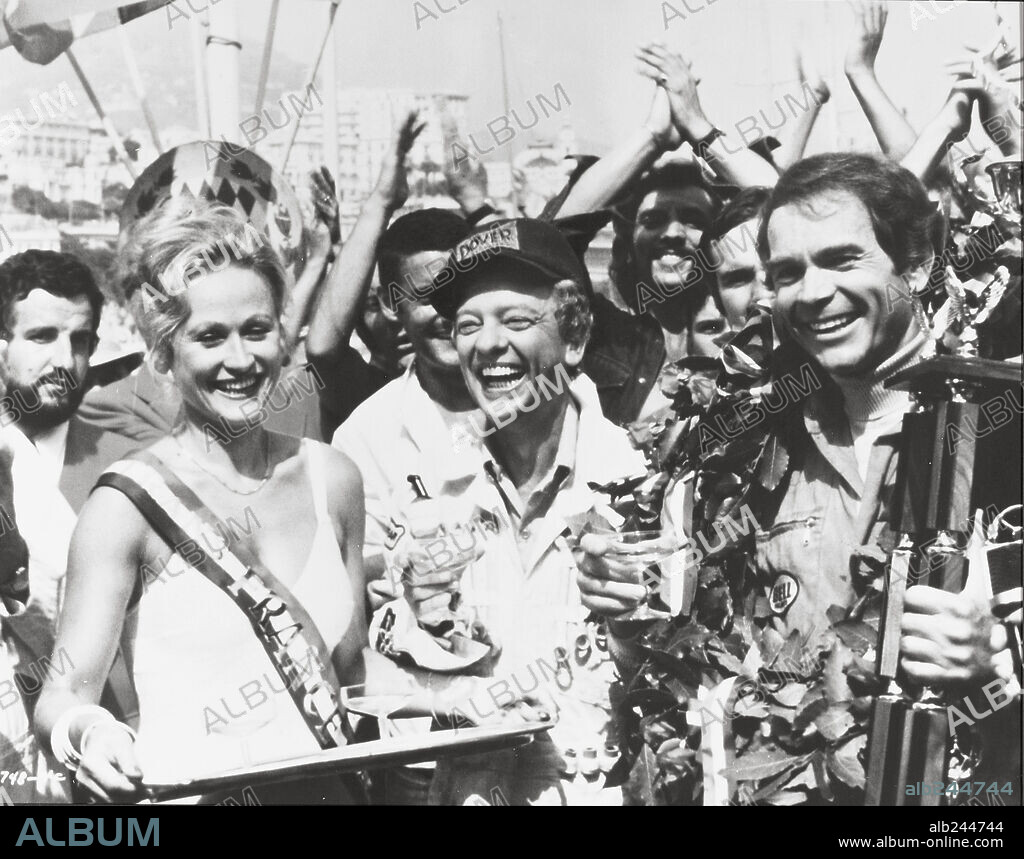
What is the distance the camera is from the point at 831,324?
471 centimetres

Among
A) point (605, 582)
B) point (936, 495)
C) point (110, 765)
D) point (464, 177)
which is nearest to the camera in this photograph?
point (110, 765)

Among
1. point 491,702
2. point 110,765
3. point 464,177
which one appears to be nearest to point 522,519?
point 491,702

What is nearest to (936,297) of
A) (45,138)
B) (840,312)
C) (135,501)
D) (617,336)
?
(840,312)

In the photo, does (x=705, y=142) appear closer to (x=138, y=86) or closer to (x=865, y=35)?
(x=865, y=35)

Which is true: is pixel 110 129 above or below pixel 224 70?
below

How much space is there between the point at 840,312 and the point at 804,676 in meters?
1.24

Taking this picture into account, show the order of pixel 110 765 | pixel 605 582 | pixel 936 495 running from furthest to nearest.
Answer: pixel 605 582
pixel 936 495
pixel 110 765

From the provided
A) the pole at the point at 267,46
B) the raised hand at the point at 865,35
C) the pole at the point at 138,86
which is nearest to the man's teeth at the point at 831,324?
the raised hand at the point at 865,35

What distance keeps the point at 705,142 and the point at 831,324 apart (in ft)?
2.53

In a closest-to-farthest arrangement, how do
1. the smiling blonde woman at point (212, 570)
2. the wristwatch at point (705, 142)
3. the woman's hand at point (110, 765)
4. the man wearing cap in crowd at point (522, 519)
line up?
the woman's hand at point (110, 765) < the smiling blonde woman at point (212, 570) < the man wearing cap in crowd at point (522, 519) < the wristwatch at point (705, 142)

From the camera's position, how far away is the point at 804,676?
15.2ft

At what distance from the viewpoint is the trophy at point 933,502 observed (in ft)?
14.8

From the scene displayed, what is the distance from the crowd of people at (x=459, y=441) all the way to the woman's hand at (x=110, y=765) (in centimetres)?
8

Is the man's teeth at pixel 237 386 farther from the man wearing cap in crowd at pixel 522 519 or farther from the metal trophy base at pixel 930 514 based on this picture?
the metal trophy base at pixel 930 514
